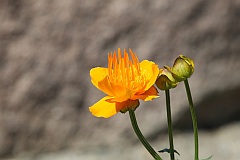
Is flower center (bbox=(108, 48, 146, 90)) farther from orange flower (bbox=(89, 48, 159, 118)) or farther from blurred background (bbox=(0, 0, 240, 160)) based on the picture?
blurred background (bbox=(0, 0, 240, 160))

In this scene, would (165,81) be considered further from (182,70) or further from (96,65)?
(96,65)

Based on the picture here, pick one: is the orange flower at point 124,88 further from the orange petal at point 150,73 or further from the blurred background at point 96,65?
the blurred background at point 96,65

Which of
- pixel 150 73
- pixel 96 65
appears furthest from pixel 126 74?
pixel 96 65

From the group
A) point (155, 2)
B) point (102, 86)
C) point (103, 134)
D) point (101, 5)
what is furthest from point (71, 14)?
point (102, 86)

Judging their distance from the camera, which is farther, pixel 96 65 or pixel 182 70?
pixel 96 65

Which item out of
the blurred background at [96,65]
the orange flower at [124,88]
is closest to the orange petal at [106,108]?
the orange flower at [124,88]

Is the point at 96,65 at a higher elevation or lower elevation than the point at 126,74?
higher

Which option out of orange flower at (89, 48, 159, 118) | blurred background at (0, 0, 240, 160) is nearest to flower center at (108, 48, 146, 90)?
orange flower at (89, 48, 159, 118)
